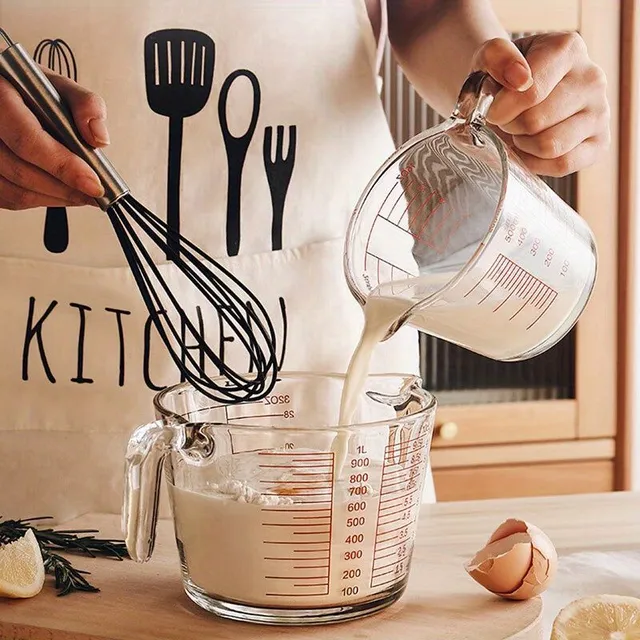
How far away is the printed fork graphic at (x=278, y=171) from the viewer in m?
0.94

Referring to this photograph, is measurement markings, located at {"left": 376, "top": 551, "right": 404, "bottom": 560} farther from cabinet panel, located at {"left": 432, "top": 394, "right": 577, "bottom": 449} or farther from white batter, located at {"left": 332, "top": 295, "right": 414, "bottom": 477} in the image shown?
cabinet panel, located at {"left": 432, "top": 394, "right": 577, "bottom": 449}

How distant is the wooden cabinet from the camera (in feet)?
5.34

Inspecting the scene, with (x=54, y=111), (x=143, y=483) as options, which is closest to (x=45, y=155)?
(x=54, y=111)

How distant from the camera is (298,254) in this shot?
37.4 inches

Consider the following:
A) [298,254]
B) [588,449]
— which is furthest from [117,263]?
[588,449]

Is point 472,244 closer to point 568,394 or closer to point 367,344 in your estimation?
point 367,344

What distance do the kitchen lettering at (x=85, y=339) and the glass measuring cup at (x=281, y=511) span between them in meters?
0.27

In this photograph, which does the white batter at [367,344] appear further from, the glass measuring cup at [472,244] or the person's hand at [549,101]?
the person's hand at [549,101]

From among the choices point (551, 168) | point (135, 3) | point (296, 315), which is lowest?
point (296, 315)

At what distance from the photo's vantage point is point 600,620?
598 millimetres

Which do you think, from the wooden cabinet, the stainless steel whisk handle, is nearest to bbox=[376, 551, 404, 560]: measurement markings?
the stainless steel whisk handle

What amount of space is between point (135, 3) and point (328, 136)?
197 mm

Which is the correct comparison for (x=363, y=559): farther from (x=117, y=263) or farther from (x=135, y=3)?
(x=135, y=3)

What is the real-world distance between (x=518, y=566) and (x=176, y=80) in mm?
504
